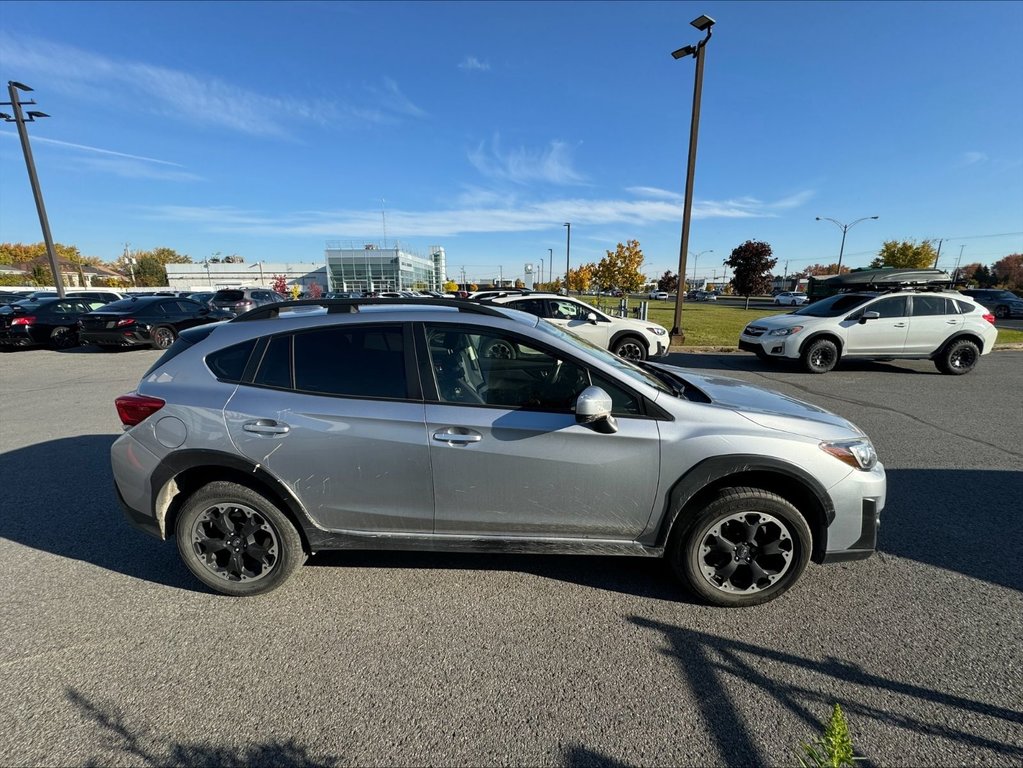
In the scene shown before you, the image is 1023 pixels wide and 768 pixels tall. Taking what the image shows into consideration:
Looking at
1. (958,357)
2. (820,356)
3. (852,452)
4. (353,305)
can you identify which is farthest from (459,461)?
(958,357)

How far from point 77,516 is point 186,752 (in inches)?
109

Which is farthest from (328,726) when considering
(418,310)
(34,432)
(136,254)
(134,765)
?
(136,254)

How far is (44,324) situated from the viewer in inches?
496

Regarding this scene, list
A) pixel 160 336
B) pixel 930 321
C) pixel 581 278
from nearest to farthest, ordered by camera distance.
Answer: pixel 930 321 → pixel 160 336 → pixel 581 278

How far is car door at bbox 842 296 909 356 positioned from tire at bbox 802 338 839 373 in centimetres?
32

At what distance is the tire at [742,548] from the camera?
8.18ft

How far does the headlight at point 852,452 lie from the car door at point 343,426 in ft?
7.21

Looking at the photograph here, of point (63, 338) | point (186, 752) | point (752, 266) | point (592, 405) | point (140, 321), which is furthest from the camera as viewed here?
point (752, 266)

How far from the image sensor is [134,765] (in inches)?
68.4

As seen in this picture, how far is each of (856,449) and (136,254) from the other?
480 ft

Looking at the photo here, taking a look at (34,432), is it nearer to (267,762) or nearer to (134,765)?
(134,765)

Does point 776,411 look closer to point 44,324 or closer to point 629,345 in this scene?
point 629,345

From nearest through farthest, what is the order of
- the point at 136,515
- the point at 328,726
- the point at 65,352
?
the point at 328,726, the point at 136,515, the point at 65,352

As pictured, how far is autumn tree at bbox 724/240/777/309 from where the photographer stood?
41.3 m
